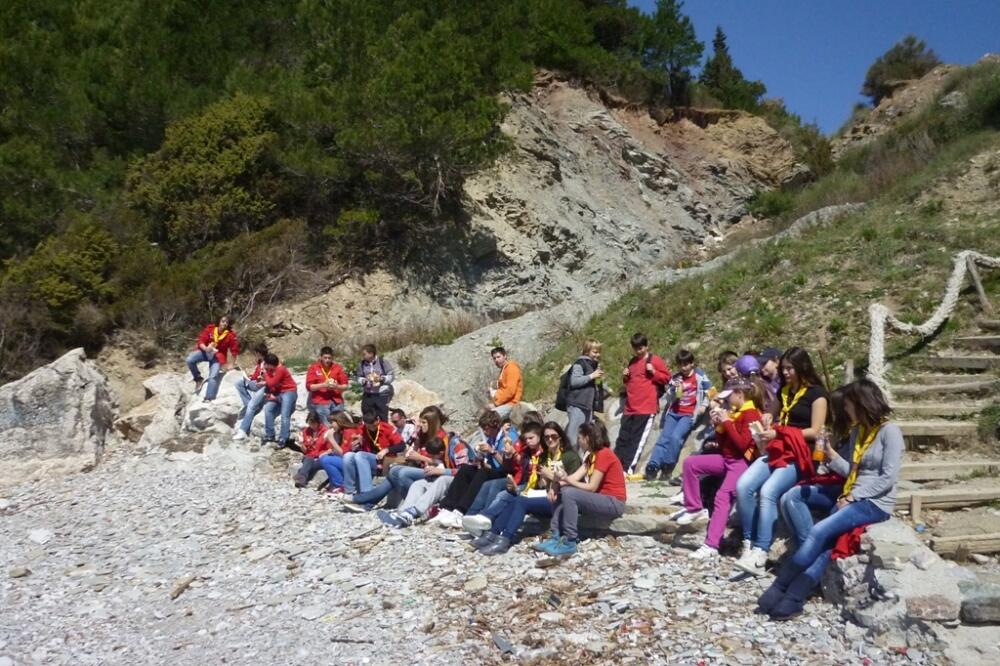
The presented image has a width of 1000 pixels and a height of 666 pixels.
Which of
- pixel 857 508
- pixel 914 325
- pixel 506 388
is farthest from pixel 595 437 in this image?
pixel 914 325

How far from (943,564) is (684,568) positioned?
5.83ft

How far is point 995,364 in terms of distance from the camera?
29.7 feet

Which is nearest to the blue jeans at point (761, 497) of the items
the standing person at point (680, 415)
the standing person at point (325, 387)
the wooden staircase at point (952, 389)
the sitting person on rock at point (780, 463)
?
the sitting person on rock at point (780, 463)

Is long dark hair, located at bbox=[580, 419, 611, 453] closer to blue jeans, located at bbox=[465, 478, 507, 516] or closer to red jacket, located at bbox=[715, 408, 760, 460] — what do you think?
red jacket, located at bbox=[715, 408, 760, 460]

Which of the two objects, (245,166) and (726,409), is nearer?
(726,409)

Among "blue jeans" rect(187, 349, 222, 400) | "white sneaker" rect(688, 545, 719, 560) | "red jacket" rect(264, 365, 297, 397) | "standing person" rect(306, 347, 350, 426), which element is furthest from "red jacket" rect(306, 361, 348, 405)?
"white sneaker" rect(688, 545, 719, 560)

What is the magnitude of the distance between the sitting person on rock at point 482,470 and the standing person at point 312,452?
2.35m

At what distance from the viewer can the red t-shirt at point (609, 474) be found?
21.6 feet

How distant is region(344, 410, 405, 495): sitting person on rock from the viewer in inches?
344

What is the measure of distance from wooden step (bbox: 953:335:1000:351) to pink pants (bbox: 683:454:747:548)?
5.13 m

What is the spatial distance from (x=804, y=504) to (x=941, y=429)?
3.28m

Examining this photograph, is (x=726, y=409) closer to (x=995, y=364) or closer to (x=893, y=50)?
(x=995, y=364)

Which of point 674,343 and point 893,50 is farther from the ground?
point 893,50

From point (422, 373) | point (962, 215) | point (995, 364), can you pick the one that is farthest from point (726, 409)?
point (962, 215)
